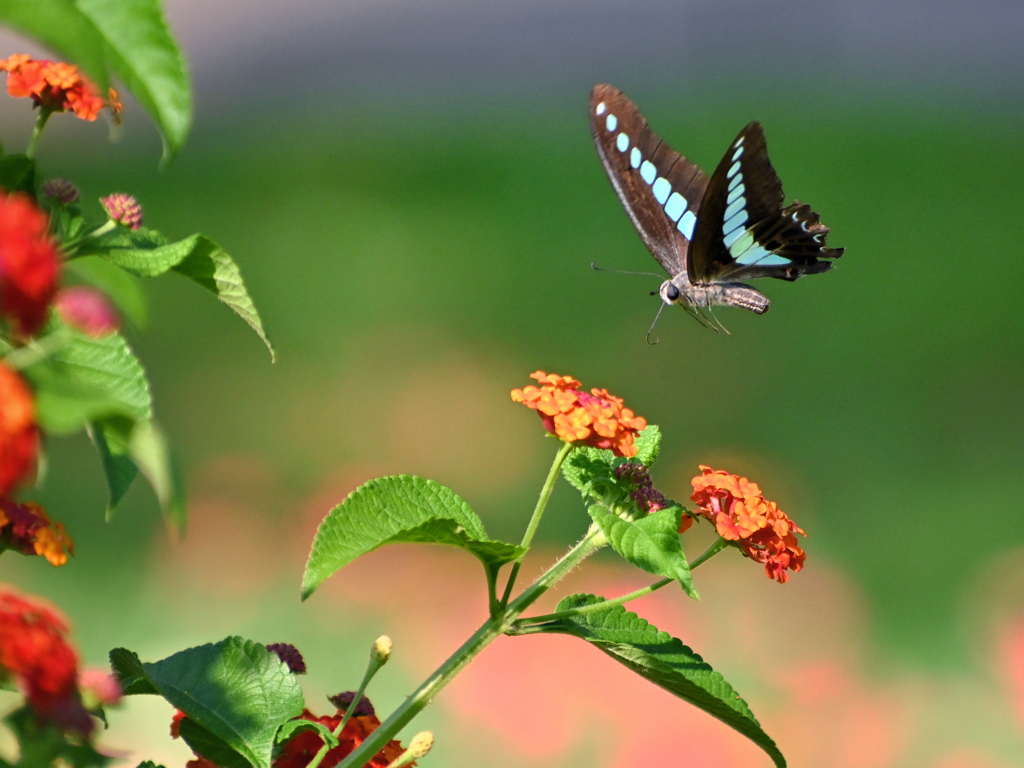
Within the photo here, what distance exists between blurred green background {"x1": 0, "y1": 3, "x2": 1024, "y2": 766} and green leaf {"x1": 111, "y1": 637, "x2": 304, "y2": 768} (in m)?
1.63

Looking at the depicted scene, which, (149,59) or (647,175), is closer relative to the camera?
(149,59)

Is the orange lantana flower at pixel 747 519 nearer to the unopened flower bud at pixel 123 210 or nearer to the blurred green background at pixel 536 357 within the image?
the unopened flower bud at pixel 123 210

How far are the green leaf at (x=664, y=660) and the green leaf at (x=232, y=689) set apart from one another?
0.21 meters

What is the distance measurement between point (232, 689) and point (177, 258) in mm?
327

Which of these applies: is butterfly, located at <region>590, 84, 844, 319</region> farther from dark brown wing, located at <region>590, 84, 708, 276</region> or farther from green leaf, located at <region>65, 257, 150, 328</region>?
green leaf, located at <region>65, 257, 150, 328</region>

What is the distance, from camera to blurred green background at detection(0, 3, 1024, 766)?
11.1 feet

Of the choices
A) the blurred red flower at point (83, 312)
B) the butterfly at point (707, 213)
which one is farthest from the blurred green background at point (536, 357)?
the blurred red flower at point (83, 312)

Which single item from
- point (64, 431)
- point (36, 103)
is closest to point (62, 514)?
point (36, 103)

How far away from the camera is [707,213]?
7.06 ft

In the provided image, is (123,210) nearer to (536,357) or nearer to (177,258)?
(177,258)

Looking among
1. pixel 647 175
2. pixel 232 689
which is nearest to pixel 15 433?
pixel 232 689

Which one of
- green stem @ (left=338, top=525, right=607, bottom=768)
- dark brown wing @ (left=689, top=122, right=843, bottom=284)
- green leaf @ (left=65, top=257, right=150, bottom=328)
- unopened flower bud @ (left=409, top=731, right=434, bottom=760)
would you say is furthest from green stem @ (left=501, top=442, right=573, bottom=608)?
dark brown wing @ (left=689, top=122, right=843, bottom=284)

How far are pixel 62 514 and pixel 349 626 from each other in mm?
1227

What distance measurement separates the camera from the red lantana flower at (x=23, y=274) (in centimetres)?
48
